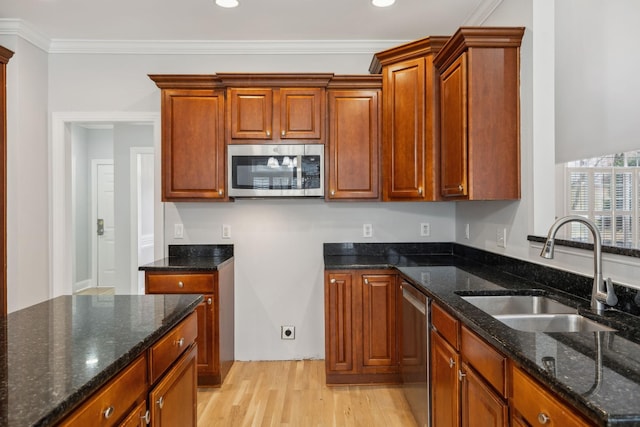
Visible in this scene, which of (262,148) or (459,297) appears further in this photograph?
(262,148)

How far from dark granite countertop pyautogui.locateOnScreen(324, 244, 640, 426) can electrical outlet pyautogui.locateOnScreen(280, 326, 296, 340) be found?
0.82 meters

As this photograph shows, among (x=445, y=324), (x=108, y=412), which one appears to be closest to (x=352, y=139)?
(x=445, y=324)

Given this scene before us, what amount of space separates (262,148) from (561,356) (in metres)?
2.46

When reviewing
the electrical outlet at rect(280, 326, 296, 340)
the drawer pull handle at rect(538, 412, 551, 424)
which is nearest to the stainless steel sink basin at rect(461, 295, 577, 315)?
the drawer pull handle at rect(538, 412, 551, 424)

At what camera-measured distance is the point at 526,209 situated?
2.37 m

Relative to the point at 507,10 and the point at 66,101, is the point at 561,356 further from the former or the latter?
the point at 66,101

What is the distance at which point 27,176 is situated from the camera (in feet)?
10.7

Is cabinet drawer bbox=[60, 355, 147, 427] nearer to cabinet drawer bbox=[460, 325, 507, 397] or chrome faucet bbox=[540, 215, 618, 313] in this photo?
cabinet drawer bbox=[460, 325, 507, 397]

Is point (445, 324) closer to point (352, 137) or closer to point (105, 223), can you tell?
point (352, 137)

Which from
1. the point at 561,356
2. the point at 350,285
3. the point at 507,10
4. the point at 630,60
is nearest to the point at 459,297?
the point at 561,356

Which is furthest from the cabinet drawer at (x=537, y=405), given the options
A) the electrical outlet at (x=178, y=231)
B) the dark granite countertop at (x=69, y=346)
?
the electrical outlet at (x=178, y=231)

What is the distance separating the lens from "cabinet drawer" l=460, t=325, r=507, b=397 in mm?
1358

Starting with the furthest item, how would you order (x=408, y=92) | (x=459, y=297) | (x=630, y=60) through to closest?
(x=408, y=92) → (x=630, y=60) → (x=459, y=297)

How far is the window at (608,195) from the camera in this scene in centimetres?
276
